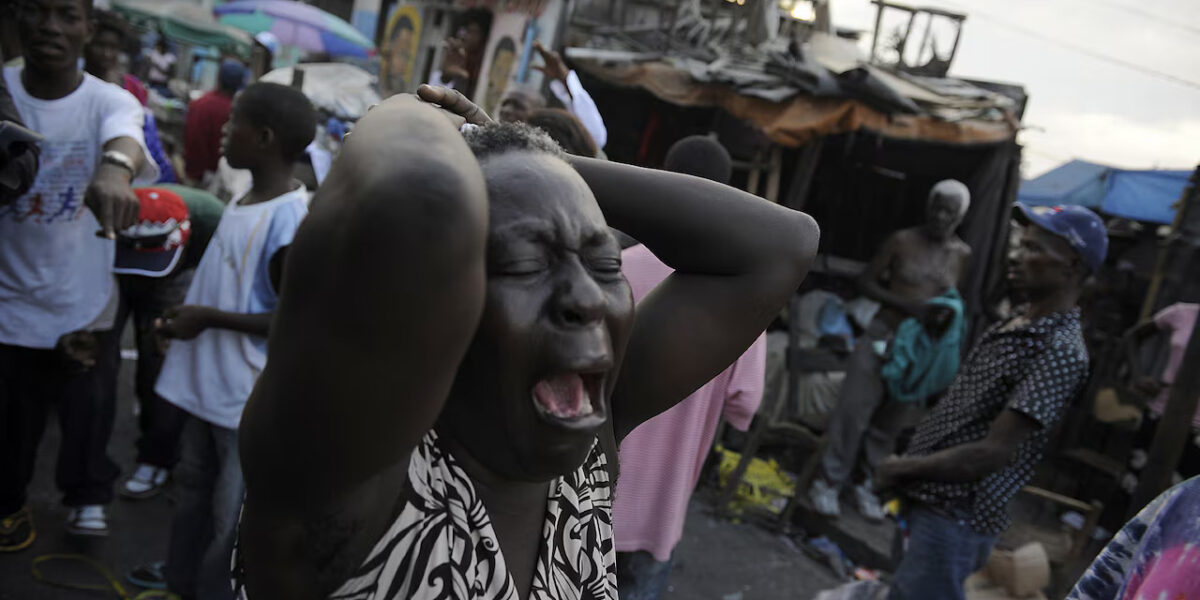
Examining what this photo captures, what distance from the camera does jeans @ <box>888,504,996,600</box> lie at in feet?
10.4

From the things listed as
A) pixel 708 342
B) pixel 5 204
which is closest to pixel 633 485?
pixel 708 342

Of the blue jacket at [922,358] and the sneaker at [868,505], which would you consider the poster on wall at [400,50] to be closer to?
the blue jacket at [922,358]

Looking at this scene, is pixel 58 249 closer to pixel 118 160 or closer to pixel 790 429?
pixel 118 160

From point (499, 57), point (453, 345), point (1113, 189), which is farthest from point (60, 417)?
point (1113, 189)

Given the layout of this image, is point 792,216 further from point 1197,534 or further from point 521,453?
point 1197,534

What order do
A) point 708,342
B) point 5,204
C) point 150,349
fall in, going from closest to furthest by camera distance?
point 708,342
point 5,204
point 150,349

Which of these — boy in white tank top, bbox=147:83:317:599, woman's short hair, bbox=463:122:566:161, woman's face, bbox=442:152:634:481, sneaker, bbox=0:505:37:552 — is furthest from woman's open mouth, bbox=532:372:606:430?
sneaker, bbox=0:505:37:552

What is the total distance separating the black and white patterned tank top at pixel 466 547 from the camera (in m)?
1.03

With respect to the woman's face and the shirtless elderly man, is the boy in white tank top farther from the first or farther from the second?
the shirtless elderly man

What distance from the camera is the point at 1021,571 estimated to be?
367cm

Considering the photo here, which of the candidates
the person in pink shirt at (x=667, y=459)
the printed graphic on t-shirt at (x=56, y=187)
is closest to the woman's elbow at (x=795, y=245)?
the person in pink shirt at (x=667, y=459)

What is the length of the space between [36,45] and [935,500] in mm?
3769

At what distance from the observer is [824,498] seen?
611 centimetres

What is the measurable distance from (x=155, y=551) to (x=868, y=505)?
15.6ft
